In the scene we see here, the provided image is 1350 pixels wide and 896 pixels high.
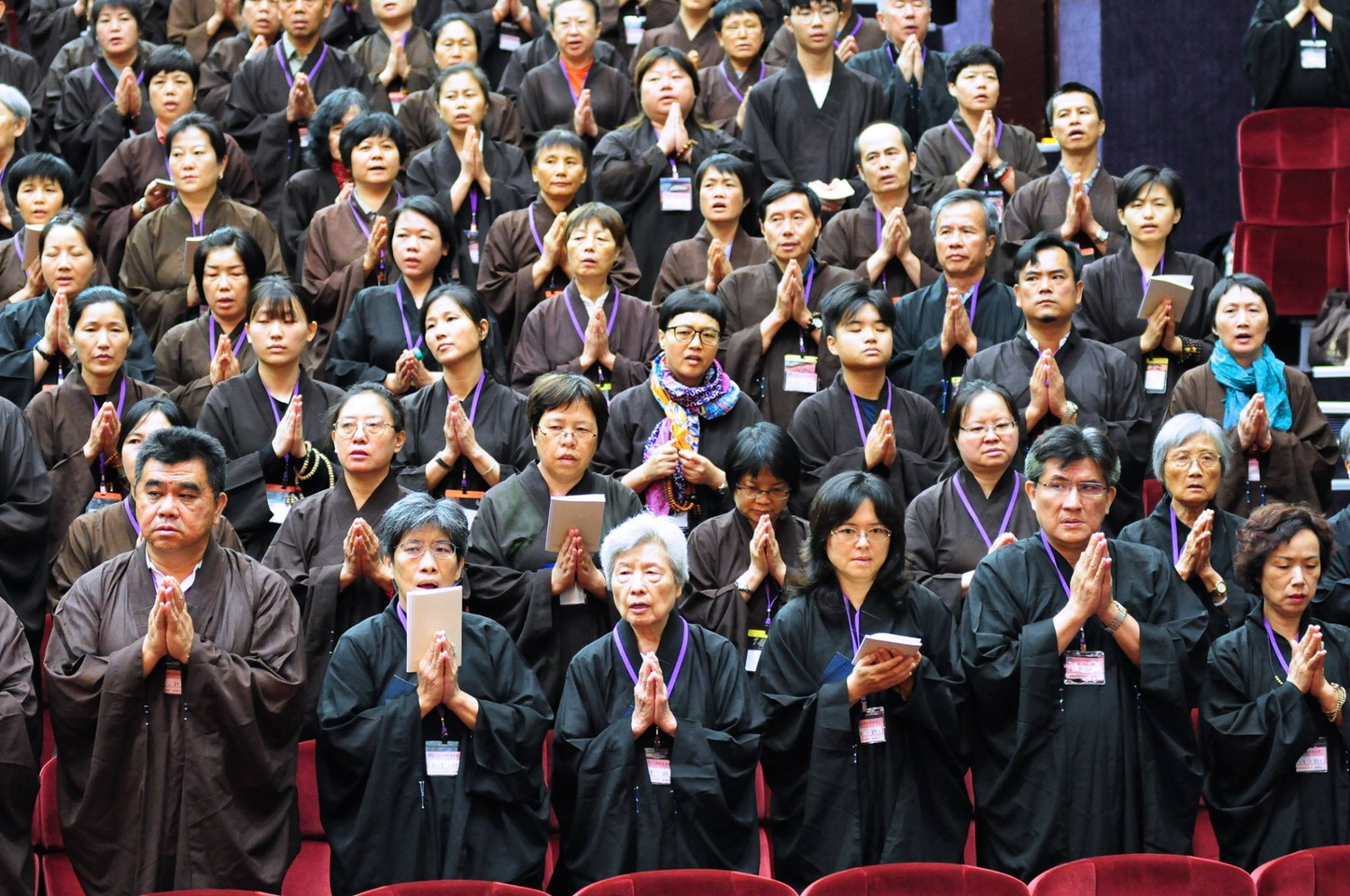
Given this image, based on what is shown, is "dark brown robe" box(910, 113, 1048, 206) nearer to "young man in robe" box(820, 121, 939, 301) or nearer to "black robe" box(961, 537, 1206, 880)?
"young man in robe" box(820, 121, 939, 301)

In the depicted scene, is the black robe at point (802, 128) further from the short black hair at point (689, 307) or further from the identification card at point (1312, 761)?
the identification card at point (1312, 761)

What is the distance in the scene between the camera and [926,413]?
6121mm

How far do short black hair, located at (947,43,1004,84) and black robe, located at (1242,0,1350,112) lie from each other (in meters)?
1.58

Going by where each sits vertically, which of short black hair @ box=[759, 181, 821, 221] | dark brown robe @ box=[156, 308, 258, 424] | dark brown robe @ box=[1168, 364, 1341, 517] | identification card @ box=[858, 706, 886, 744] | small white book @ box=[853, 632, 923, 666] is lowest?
identification card @ box=[858, 706, 886, 744]

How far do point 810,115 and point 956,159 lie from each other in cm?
71

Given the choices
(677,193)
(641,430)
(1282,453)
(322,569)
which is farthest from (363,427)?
(1282,453)

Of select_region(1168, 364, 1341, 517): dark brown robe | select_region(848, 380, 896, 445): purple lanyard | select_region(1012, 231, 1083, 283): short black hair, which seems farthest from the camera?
select_region(1012, 231, 1083, 283): short black hair

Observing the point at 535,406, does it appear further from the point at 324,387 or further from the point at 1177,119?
the point at 1177,119

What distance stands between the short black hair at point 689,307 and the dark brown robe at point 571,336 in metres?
0.52

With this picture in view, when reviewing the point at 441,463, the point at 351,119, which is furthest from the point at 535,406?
the point at 351,119

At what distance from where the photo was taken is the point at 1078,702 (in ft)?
15.2

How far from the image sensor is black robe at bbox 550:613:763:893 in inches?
174

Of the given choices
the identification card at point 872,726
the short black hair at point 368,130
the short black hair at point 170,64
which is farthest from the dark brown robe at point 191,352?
Answer: the identification card at point 872,726

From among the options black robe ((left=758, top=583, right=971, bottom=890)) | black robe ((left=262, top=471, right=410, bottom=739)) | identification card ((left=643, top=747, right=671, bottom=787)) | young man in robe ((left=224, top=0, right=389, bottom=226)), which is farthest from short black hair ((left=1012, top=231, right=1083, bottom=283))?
young man in robe ((left=224, top=0, right=389, bottom=226))
